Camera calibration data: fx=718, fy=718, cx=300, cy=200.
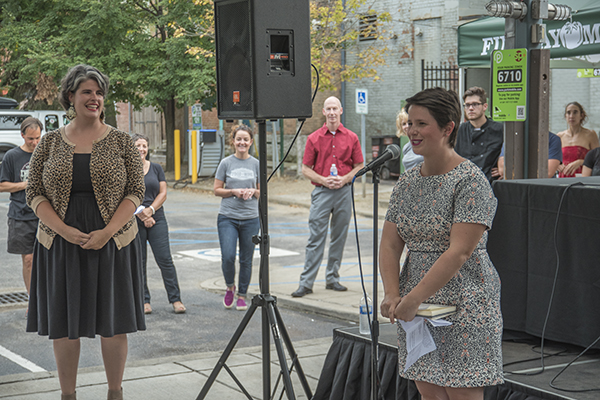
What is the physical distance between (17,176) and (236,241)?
89.7 inches

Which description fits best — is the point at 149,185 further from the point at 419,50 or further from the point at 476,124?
the point at 419,50

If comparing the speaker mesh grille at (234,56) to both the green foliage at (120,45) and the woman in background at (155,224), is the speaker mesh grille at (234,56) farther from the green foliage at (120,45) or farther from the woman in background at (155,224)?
the green foliage at (120,45)

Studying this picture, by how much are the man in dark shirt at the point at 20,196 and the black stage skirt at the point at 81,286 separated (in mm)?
2933

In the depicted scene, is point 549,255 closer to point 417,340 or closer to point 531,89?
point 417,340

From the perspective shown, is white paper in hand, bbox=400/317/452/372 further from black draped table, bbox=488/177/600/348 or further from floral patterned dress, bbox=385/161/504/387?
black draped table, bbox=488/177/600/348

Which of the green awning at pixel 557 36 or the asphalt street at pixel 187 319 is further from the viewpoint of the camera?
the green awning at pixel 557 36

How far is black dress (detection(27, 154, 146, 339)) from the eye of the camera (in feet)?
13.8

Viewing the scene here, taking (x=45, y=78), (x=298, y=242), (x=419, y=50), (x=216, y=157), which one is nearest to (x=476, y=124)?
(x=298, y=242)

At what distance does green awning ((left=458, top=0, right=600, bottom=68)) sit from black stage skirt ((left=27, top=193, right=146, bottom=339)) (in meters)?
4.13

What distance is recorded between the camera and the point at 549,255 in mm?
4203

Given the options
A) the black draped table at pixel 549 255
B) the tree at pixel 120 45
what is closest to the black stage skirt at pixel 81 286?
the black draped table at pixel 549 255

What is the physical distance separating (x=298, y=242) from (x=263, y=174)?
8.20m

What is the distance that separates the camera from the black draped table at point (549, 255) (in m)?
4.02

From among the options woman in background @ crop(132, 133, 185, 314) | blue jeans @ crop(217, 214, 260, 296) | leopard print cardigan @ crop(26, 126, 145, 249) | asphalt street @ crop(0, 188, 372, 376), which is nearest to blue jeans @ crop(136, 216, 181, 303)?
woman in background @ crop(132, 133, 185, 314)
